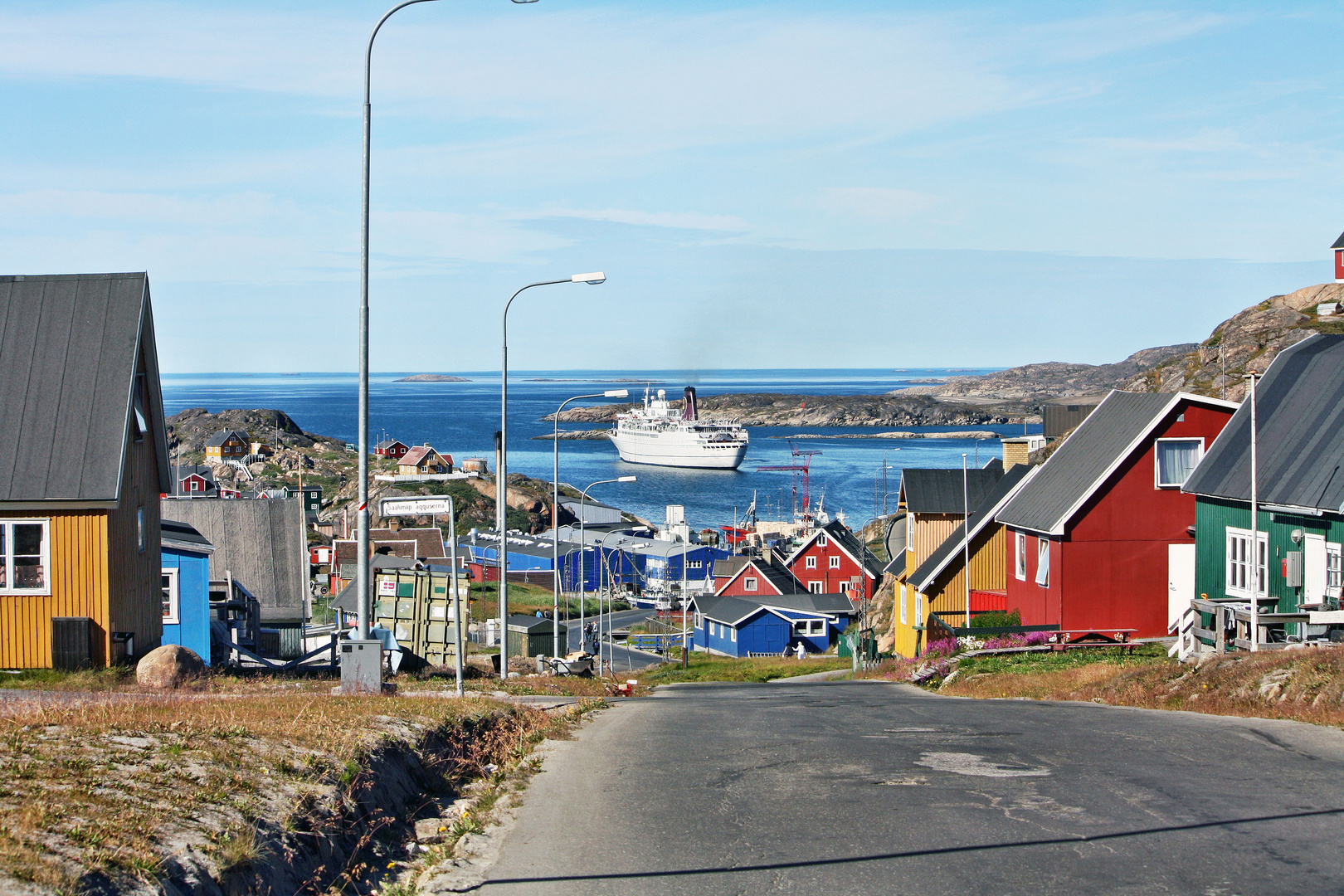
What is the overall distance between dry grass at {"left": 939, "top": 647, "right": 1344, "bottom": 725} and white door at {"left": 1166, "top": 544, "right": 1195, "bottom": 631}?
5.42 metres

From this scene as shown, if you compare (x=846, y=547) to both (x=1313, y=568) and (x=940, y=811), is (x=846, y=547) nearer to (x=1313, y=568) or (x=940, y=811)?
(x=1313, y=568)

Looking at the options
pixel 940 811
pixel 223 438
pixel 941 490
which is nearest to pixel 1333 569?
pixel 940 811

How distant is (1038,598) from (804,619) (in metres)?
32.4

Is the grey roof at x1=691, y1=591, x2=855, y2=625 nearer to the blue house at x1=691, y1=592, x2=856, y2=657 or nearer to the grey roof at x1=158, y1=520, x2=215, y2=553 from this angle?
the blue house at x1=691, y1=592, x2=856, y2=657

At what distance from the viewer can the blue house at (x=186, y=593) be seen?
29.9 meters

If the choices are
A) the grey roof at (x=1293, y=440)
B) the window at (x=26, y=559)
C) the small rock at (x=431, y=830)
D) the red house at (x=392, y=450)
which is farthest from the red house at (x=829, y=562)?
the small rock at (x=431, y=830)

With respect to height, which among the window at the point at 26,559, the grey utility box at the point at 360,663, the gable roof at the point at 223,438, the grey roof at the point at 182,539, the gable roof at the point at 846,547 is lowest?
the gable roof at the point at 846,547

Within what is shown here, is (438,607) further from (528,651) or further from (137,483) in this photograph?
(528,651)

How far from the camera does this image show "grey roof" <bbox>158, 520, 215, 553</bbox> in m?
29.5

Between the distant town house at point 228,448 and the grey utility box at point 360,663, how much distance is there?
120411 millimetres

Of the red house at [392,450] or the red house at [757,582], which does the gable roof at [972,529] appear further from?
the red house at [392,450]

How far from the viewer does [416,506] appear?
16312mm

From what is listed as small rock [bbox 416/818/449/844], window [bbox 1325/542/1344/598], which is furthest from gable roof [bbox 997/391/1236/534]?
small rock [bbox 416/818/449/844]

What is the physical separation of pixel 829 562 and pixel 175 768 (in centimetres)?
7319
